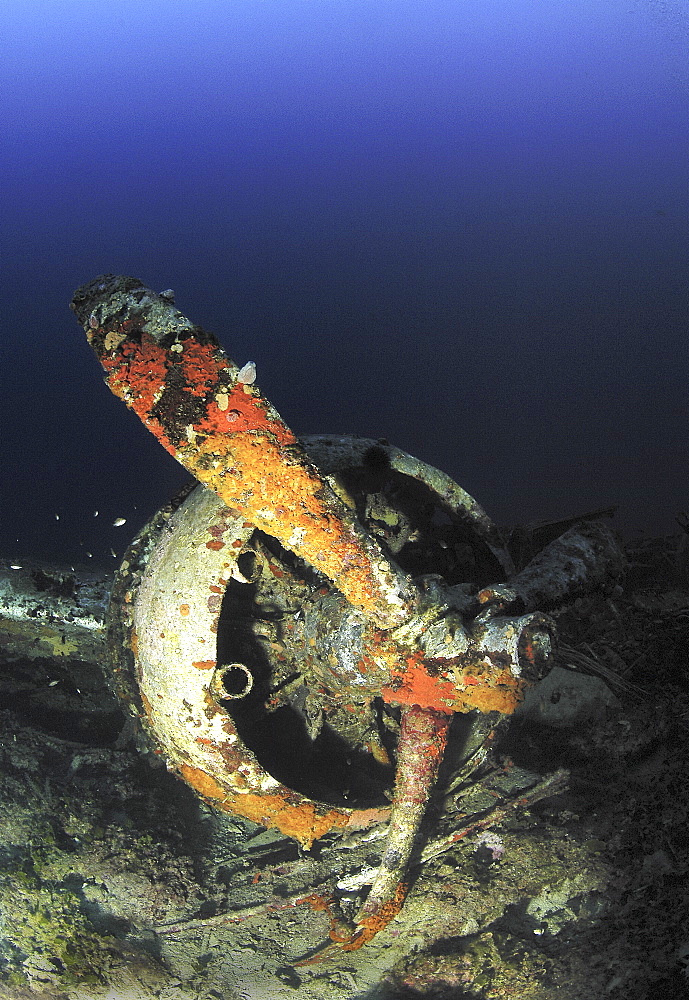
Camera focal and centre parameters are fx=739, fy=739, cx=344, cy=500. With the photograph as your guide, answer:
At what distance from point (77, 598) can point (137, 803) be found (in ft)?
3.79

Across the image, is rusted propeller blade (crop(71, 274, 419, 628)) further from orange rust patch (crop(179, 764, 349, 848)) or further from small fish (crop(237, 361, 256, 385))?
orange rust patch (crop(179, 764, 349, 848))

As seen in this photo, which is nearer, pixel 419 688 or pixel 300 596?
pixel 419 688

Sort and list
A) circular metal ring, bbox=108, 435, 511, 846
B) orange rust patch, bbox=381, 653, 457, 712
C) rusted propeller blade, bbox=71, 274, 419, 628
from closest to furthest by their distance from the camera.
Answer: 1. rusted propeller blade, bbox=71, 274, 419, 628
2. orange rust patch, bbox=381, 653, 457, 712
3. circular metal ring, bbox=108, 435, 511, 846

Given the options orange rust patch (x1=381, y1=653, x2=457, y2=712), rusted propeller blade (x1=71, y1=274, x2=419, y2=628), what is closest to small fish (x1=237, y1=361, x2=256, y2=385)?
rusted propeller blade (x1=71, y1=274, x2=419, y2=628)

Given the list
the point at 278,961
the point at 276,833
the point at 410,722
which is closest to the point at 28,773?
the point at 276,833

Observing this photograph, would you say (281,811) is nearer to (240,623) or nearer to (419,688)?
(240,623)

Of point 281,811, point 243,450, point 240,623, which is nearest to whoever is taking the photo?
point 243,450

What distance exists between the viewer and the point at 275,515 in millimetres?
2355

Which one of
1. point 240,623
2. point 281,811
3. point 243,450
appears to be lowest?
point 281,811

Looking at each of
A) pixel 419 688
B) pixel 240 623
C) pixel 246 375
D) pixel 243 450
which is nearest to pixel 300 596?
pixel 240 623

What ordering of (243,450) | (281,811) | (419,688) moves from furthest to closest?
1. (281,811)
2. (419,688)
3. (243,450)

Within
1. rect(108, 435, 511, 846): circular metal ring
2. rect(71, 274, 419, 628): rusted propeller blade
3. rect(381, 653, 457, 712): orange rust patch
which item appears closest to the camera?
rect(71, 274, 419, 628): rusted propeller blade

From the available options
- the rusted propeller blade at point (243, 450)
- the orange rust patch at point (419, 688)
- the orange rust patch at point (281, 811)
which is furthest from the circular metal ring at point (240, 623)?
the orange rust patch at point (419, 688)

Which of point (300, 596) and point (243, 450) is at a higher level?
point (243, 450)
